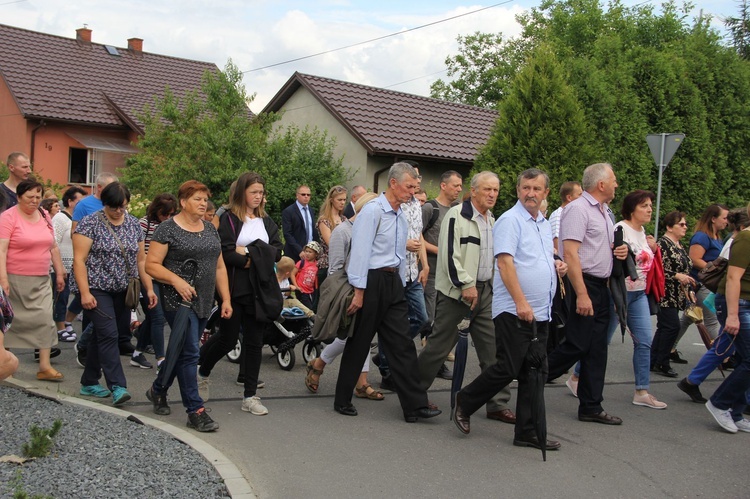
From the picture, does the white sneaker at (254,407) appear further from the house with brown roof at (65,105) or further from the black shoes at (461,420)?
the house with brown roof at (65,105)

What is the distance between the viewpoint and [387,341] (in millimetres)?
6910

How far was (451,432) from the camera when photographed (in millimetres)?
6512

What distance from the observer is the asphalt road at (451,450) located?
5.29 metres

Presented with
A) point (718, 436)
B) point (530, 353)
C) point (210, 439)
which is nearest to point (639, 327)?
point (718, 436)

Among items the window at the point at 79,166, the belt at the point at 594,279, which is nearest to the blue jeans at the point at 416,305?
the belt at the point at 594,279

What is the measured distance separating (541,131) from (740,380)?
957 centimetres

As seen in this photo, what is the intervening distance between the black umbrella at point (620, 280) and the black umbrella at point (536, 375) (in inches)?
47.5

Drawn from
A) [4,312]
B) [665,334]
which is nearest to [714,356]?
[665,334]

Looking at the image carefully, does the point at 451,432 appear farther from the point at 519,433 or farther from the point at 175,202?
the point at 175,202

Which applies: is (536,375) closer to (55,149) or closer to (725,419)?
(725,419)

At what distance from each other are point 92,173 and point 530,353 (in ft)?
91.9

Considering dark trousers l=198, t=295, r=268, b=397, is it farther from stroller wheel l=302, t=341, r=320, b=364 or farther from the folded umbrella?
the folded umbrella

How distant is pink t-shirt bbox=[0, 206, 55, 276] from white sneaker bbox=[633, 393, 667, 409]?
568 centimetres

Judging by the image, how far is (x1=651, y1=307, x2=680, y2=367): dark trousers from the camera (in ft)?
29.1
